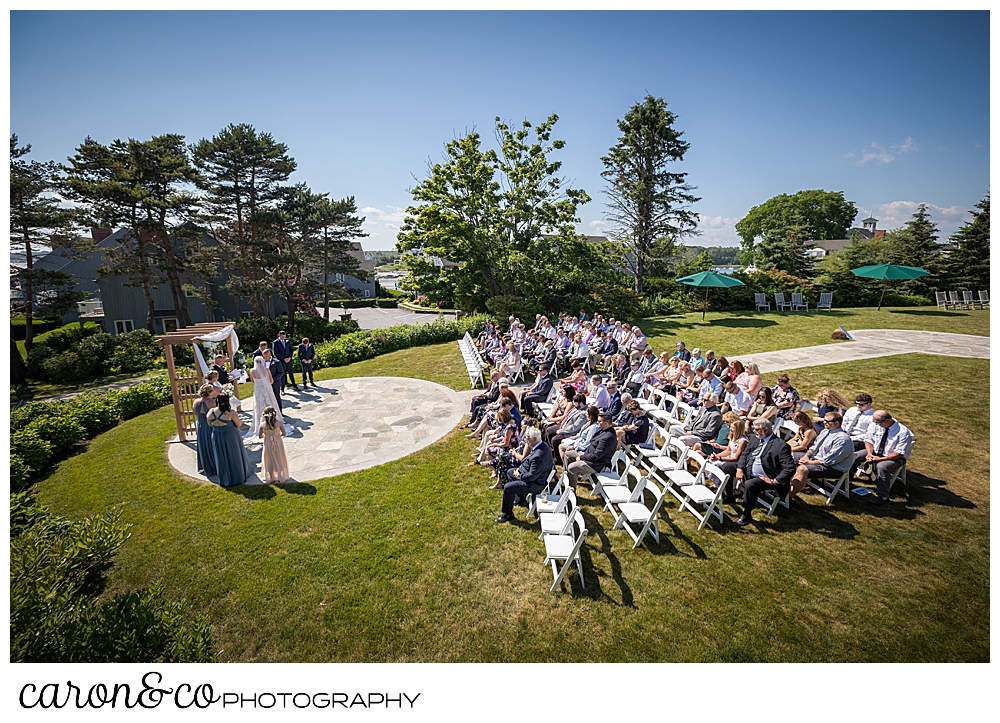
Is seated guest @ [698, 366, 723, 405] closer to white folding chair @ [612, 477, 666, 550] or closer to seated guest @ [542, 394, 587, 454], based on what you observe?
seated guest @ [542, 394, 587, 454]

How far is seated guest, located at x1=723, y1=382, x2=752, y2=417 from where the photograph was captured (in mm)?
8703

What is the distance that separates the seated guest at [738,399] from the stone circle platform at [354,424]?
5.99 m

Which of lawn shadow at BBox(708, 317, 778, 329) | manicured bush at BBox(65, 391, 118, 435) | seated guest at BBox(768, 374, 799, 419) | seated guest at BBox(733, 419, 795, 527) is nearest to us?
seated guest at BBox(733, 419, 795, 527)

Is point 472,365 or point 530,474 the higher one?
point 472,365

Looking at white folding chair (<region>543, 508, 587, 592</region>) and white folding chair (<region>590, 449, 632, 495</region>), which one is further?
white folding chair (<region>590, 449, 632, 495</region>)

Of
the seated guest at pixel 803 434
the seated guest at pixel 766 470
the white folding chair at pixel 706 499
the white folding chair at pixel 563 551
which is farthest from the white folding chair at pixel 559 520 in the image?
the seated guest at pixel 803 434

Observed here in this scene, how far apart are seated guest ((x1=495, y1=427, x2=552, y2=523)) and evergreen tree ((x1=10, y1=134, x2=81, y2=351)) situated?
2551 cm

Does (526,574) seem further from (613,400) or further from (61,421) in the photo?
(61,421)

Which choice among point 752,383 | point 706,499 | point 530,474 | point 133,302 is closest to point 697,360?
point 752,383

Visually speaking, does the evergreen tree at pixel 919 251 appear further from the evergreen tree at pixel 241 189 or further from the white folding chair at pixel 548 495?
the evergreen tree at pixel 241 189

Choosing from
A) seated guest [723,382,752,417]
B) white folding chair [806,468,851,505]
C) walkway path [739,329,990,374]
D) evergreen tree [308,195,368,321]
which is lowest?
white folding chair [806,468,851,505]

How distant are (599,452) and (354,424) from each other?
6.34 metres

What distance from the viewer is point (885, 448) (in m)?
6.68

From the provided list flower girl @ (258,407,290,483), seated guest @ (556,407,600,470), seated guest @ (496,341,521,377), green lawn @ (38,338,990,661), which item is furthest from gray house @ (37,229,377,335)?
seated guest @ (556,407,600,470)
